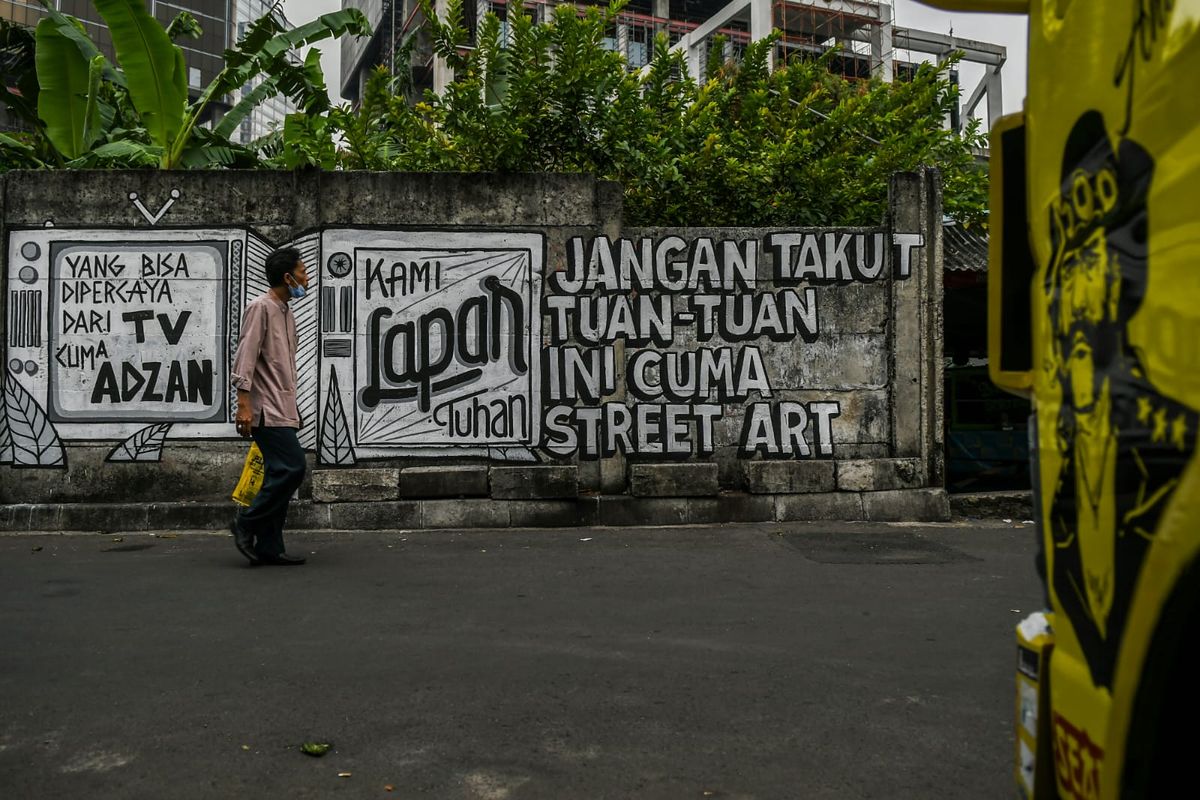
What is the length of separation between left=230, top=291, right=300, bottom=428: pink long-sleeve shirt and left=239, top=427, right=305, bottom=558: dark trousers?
0.09 m

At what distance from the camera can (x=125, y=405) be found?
28.3ft

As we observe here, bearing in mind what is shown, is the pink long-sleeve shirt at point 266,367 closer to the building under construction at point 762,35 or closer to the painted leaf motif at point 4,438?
the painted leaf motif at point 4,438

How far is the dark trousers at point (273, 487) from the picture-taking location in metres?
6.40

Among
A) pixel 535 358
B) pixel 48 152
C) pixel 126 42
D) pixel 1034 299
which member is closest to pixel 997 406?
pixel 535 358

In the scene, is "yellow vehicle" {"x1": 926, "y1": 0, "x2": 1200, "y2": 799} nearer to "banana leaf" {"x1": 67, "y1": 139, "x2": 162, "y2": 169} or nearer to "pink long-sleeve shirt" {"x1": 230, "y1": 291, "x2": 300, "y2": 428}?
"pink long-sleeve shirt" {"x1": 230, "y1": 291, "x2": 300, "y2": 428}

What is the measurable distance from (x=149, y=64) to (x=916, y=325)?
7591 mm

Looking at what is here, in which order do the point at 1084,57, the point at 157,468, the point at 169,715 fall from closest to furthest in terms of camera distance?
1. the point at 1084,57
2. the point at 169,715
3. the point at 157,468

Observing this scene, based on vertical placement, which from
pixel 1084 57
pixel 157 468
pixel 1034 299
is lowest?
pixel 157 468

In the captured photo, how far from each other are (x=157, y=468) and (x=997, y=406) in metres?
9.26

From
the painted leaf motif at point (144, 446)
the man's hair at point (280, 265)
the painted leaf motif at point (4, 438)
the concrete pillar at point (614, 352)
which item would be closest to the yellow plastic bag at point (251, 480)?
the man's hair at point (280, 265)

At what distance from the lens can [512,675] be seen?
412 cm

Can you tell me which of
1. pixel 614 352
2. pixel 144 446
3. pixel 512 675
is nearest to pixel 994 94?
pixel 614 352

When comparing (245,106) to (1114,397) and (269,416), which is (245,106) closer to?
(269,416)

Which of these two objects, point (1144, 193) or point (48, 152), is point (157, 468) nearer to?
point (48, 152)
